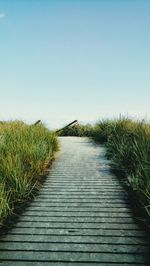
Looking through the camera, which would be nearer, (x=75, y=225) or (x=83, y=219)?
(x=75, y=225)

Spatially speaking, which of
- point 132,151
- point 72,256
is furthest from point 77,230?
point 132,151

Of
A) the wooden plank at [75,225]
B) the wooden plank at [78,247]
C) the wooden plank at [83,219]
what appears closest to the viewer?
the wooden plank at [78,247]

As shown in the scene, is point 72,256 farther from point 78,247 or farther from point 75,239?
point 75,239

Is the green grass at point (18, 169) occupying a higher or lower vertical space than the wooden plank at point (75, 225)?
higher

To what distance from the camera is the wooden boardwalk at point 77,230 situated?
380 cm

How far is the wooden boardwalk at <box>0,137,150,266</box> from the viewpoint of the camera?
3.80m

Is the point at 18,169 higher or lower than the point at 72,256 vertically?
higher

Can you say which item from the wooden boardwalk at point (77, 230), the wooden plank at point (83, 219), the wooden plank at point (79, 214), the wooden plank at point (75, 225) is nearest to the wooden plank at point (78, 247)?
the wooden boardwalk at point (77, 230)

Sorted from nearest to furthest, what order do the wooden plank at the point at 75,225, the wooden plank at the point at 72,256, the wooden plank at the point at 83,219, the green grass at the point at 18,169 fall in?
the wooden plank at the point at 72,256 < the wooden plank at the point at 75,225 < the wooden plank at the point at 83,219 < the green grass at the point at 18,169

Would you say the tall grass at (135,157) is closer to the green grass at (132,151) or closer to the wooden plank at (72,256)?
the green grass at (132,151)

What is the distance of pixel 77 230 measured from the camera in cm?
451

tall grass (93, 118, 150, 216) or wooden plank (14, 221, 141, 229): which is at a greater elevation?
tall grass (93, 118, 150, 216)

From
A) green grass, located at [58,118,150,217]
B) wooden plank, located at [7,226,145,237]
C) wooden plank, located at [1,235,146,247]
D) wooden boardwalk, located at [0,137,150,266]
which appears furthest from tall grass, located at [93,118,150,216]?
wooden plank, located at [1,235,146,247]

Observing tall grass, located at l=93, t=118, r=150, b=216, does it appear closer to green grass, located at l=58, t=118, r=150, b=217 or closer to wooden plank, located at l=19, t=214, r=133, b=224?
green grass, located at l=58, t=118, r=150, b=217
